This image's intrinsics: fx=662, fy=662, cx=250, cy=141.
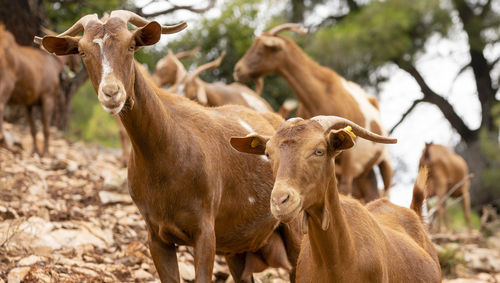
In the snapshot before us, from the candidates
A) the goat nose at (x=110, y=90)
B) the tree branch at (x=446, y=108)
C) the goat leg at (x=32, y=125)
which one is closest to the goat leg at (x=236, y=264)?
the goat nose at (x=110, y=90)

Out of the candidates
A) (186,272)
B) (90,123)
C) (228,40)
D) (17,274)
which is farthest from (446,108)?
(17,274)

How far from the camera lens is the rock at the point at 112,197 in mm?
7773

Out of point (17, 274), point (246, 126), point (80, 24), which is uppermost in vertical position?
point (80, 24)

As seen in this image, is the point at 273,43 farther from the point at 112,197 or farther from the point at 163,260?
the point at 163,260

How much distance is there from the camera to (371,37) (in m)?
13.9

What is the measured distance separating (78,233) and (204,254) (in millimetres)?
2482

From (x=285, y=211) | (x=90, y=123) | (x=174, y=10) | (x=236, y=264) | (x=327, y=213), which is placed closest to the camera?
(x=285, y=211)

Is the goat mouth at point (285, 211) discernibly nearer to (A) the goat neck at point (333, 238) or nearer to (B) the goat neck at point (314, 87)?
(A) the goat neck at point (333, 238)

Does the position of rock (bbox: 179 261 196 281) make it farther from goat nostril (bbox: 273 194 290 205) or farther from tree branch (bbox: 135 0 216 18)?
tree branch (bbox: 135 0 216 18)

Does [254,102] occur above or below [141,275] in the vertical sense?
above

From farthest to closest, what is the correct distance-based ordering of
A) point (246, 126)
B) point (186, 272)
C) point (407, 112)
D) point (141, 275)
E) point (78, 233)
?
point (407, 112)
point (78, 233)
point (186, 272)
point (141, 275)
point (246, 126)

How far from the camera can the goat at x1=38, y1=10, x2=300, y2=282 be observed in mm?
3998

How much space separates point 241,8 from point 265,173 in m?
10.7

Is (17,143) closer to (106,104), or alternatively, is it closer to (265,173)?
(265,173)
